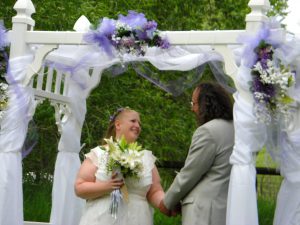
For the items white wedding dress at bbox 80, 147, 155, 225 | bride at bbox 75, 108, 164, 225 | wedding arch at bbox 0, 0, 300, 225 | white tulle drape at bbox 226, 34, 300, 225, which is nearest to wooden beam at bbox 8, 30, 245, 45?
wedding arch at bbox 0, 0, 300, 225

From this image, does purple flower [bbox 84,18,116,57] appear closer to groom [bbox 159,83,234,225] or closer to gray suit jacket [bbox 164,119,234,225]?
groom [bbox 159,83,234,225]

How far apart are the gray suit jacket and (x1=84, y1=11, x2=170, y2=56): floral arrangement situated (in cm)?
117

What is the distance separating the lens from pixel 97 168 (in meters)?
6.20

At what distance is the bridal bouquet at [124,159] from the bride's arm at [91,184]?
7cm

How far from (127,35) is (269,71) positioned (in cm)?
145

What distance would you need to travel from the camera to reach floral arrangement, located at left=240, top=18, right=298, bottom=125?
5727 mm

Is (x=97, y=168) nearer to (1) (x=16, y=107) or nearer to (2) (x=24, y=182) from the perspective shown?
(1) (x=16, y=107)

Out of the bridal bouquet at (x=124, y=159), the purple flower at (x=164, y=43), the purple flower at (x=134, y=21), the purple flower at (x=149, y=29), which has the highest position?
the purple flower at (x=134, y=21)

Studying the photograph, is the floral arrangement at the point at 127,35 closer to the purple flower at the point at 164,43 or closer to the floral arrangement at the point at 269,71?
the purple flower at the point at 164,43

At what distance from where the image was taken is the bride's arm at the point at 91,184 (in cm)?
607

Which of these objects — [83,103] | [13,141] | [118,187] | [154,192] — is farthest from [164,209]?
[83,103]

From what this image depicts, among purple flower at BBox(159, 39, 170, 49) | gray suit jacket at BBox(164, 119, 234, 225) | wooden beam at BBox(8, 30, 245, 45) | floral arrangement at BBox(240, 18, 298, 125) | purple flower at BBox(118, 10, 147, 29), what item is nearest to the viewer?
gray suit jacket at BBox(164, 119, 234, 225)

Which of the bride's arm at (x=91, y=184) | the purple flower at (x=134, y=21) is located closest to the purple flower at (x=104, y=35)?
the purple flower at (x=134, y=21)

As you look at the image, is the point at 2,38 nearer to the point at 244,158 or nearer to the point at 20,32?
the point at 20,32
